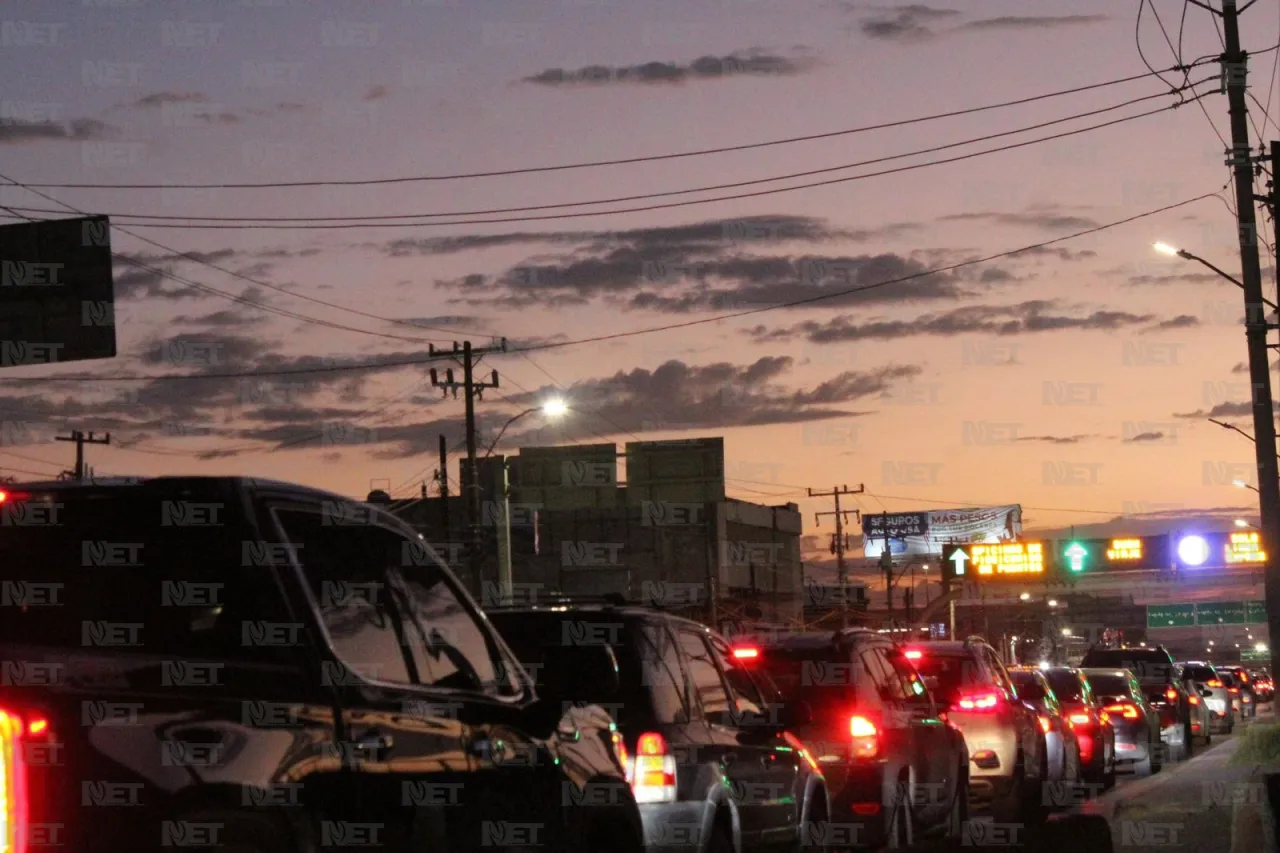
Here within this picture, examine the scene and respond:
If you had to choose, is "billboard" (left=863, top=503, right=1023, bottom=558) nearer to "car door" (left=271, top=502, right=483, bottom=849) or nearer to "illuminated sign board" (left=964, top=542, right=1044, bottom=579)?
"illuminated sign board" (left=964, top=542, right=1044, bottom=579)

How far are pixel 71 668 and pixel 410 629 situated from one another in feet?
6.06

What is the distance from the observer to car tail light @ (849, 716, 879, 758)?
13.4 meters

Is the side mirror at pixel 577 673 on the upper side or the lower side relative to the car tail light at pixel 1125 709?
upper

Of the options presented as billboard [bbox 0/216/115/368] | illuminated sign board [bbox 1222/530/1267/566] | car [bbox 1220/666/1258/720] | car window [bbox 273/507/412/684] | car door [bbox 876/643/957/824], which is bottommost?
car [bbox 1220/666/1258/720]

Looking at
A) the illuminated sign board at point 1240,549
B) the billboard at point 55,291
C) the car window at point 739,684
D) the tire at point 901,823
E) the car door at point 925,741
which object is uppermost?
the billboard at point 55,291

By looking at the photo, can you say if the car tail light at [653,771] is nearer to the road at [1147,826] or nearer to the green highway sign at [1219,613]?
the road at [1147,826]

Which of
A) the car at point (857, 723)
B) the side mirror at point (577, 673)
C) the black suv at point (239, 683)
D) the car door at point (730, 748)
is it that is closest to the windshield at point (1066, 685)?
the car at point (857, 723)

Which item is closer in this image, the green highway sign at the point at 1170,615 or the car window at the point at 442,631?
the car window at the point at 442,631

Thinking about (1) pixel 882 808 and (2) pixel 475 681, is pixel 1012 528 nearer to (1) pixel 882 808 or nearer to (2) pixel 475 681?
(1) pixel 882 808

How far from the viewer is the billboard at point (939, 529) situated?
364 feet


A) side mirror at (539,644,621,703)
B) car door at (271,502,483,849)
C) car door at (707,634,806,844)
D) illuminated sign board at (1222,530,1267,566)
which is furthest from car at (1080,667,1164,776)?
illuminated sign board at (1222,530,1267,566)

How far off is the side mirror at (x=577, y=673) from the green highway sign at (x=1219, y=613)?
121764 mm

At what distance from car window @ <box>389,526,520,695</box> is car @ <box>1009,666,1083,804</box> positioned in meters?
14.7

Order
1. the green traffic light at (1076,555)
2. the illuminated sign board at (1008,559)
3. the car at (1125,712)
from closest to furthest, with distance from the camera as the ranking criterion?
the car at (1125,712), the green traffic light at (1076,555), the illuminated sign board at (1008,559)
